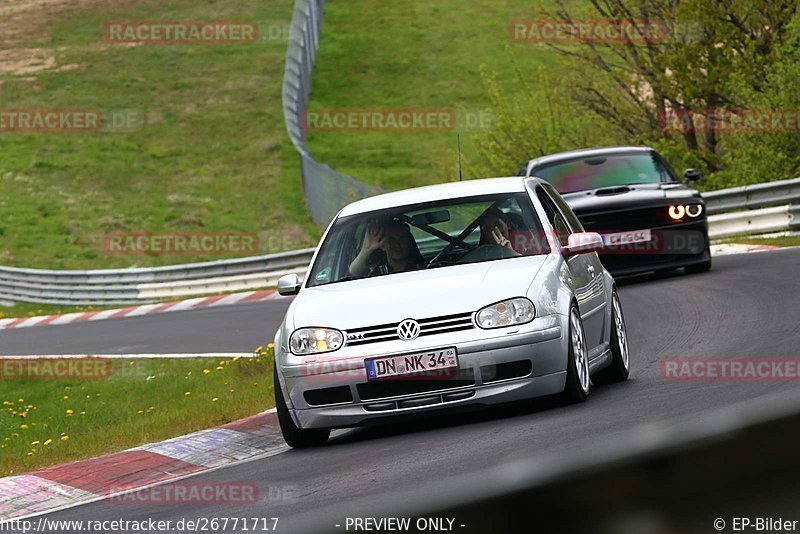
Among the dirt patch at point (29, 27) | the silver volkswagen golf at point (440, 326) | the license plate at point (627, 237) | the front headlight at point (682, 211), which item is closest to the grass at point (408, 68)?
the dirt patch at point (29, 27)

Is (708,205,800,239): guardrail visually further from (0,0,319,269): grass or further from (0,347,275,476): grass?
(0,0,319,269): grass

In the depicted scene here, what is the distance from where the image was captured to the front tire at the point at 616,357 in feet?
29.2

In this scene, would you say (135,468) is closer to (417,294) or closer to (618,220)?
(417,294)

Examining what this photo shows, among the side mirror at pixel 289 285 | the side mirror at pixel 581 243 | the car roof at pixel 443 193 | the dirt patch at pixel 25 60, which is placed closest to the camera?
the side mirror at pixel 581 243

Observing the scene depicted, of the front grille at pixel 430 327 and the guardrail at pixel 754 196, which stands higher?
the front grille at pixel 430 327

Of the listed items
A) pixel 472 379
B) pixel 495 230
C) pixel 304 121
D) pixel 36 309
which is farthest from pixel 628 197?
pixel 304 121

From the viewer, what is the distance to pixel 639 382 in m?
8.73

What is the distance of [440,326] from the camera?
7414mm

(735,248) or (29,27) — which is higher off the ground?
(29,27)

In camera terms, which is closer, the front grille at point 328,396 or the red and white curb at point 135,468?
the red and white curb at point 135,468

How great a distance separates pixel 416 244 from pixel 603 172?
8.09 meters

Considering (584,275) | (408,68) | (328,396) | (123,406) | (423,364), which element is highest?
(584,275)

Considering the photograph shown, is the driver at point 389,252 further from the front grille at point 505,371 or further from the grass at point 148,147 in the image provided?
the grass at point 148,147

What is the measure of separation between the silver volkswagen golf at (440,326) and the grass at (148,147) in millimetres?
28065
